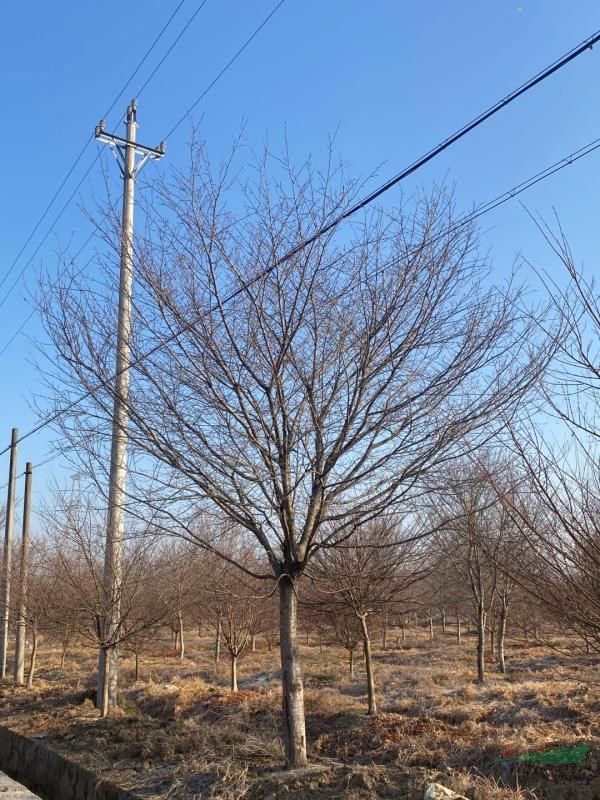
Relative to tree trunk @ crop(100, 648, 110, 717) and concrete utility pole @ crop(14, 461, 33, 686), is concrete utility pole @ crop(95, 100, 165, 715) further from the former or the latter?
concrete utility pole @ crop(14, 461, 33, 686)

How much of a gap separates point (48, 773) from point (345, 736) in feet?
14.3

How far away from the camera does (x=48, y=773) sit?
→ 9.05 metres

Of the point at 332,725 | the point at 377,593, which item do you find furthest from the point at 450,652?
the point at 332,725

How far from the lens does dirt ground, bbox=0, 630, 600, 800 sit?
6.04 m

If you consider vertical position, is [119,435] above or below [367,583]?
above

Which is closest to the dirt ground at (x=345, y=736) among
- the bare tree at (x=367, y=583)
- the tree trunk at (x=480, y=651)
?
the tree trunk at (x=480, y=651)

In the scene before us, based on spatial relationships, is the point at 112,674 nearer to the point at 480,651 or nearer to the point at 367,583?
the point at 367,583

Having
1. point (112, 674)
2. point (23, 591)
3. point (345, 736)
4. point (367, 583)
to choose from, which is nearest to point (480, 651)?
point (367, 583)

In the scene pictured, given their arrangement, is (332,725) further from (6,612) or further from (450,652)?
(450,652)

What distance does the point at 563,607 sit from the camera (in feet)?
14.6

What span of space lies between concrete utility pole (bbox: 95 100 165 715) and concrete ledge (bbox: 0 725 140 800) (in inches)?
55.8

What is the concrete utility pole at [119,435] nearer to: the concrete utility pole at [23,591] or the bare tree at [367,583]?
the bare tree at [367,583]

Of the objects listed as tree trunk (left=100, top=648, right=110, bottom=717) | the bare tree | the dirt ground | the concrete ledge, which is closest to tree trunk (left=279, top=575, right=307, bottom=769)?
the dirt ground

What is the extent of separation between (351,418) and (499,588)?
1653 centimetres
